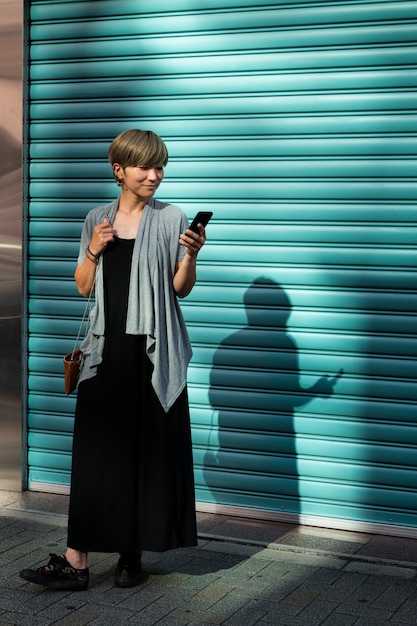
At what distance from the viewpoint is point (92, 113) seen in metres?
7.21

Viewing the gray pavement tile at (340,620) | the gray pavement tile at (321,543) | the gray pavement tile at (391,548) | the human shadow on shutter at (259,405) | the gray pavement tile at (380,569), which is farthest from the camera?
the human shadow on shutter at (259,405)

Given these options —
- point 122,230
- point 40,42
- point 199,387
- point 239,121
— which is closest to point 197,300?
point 199,387

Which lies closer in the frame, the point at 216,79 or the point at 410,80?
the point at 410,80

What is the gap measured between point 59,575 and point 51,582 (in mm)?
51

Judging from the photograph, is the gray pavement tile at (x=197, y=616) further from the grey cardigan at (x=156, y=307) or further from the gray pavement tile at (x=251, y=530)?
the gray pavement tile at (x=251, y=530)

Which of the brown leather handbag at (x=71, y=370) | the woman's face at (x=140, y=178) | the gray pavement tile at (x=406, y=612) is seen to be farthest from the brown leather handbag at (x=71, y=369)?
the gray pavement tile at (x=406, y=612)

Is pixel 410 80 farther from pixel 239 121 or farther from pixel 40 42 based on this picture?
pixel 40 42

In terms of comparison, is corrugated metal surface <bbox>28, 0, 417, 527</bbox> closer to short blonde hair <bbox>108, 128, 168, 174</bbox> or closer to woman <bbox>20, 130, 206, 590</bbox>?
woman <bbox>20, 130, 206, 590</bbox>

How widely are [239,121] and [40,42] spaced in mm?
1539

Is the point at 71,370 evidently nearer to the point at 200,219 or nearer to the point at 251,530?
the point at 200,219

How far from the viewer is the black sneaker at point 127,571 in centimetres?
551

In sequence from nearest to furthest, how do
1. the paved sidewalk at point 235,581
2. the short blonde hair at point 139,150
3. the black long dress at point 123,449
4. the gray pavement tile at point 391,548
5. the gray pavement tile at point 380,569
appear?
the paved sidewalk at point 235,581 → the short blonde hair at point 139,150 → the black long dress at point 123,449 → the gray pavement tile at point 380,569 → the gray pavement tile at point 391,548

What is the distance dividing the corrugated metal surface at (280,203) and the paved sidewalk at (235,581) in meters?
0.36

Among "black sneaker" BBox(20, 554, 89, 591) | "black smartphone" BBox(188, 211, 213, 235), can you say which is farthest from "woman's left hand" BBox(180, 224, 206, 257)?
"black sneaker" BBox(20, 554, 89, 591)
